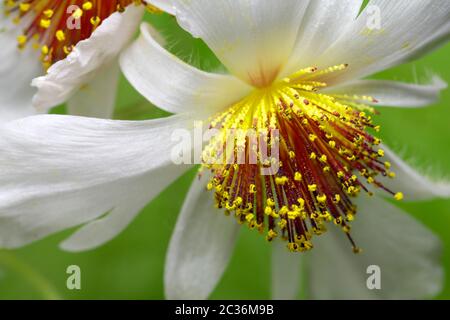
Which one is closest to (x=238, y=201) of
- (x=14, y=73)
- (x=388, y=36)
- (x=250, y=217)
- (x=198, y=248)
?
(x=250, y=217)

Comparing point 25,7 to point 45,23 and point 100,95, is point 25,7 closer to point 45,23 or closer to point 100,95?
point 45,23

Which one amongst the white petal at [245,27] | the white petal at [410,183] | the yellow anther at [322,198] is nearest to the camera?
the white petal at [245,27]

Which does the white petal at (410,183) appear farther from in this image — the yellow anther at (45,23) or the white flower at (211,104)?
the yellow anther at (45,23)

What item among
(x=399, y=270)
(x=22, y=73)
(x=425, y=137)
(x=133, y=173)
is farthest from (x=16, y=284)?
(x=425, y=137)

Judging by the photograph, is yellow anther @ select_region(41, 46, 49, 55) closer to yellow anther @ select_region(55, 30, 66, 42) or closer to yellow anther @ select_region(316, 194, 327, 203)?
yellow anther @ select_region(55, 30, 66, 42)

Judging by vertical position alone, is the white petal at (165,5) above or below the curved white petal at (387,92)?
above

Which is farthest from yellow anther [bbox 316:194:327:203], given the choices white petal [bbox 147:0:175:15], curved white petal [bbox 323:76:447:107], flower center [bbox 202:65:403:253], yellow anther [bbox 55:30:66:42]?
yellow anther [bbox 55:30:66:42]

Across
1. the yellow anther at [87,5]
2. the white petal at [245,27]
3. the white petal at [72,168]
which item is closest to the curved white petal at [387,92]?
the white petal at [245,27]
